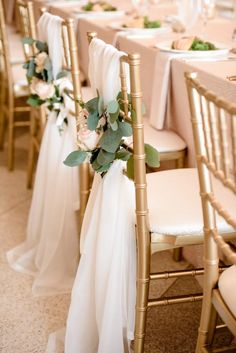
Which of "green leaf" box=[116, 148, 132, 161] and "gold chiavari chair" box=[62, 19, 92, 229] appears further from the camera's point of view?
"gold chiavari chair" box=[62, 19, 92, 229]

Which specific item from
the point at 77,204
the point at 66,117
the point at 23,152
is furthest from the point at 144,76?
the point at 23,152

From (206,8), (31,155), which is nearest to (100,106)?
(206,8)

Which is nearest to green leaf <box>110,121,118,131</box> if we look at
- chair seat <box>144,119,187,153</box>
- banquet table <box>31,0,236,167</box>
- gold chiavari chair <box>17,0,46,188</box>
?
banquet table <box>31,0,236,167</box>

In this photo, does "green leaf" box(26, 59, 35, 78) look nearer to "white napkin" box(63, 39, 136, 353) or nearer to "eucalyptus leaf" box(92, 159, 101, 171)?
"white napkin" box(63, 39, 136, 353)

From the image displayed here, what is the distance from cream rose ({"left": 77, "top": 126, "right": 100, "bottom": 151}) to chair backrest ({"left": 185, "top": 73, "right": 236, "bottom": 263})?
423 mm

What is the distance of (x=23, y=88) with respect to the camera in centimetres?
298

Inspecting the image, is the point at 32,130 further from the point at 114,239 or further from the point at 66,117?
the point at 114,239

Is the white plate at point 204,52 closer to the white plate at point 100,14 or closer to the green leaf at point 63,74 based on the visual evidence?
the green leaf at point 63,74

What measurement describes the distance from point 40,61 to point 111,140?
825mm

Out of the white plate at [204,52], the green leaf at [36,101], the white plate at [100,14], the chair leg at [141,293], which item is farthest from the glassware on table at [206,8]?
the chair leg at [141,293]

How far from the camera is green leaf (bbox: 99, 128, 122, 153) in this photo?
1391 mm

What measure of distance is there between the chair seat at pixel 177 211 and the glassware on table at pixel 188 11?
3.23 feet

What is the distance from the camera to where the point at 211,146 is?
104 centimetres

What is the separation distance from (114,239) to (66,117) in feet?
2.42
